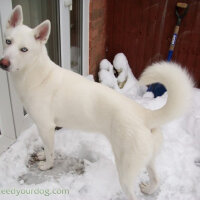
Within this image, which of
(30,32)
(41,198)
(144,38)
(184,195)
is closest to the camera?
(30,32)

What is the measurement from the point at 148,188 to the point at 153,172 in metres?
0.19

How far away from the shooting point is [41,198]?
1.80m

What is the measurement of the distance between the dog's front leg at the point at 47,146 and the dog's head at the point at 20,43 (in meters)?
0.53

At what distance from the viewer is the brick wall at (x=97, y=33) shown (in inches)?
131

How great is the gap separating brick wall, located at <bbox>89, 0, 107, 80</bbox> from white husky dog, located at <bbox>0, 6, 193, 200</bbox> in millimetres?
1803

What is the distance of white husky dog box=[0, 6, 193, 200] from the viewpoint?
1412 mm

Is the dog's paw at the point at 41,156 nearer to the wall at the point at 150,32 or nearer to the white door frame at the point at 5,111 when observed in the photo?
the white door frame at the point at 5,111

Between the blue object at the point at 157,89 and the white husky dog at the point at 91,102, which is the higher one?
the white husky dog at the point at 91,102

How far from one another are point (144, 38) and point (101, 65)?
0.78 meters

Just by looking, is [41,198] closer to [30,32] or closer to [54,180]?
[54,180]

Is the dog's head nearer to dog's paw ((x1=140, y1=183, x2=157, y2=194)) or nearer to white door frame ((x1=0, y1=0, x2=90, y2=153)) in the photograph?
white door frame ((x1=0, y1=0, x2=90, y2=153))

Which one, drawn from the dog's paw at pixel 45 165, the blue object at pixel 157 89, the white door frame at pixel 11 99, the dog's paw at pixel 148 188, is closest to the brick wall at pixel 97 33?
the white door frame at pixel 11 99

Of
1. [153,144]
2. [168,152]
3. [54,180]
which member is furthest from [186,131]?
[54,180]

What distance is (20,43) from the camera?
1476mm
